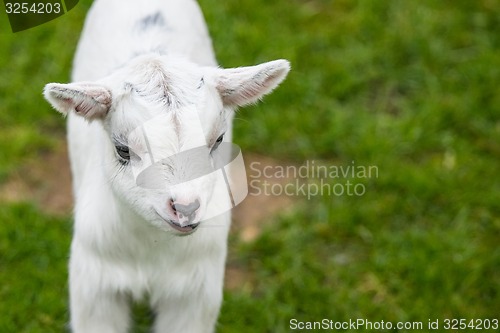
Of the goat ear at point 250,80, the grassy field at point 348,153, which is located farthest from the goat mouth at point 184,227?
the grassy field at point 348,153

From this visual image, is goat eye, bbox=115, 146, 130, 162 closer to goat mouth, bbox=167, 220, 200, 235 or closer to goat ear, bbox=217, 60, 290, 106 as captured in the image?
goat mouth, bbox=167, 220, 200, 235

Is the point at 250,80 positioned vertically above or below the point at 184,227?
above

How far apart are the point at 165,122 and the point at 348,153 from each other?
8.00ft

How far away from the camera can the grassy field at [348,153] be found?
4.84 meters

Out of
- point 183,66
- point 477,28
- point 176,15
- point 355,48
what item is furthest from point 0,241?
point 477,28

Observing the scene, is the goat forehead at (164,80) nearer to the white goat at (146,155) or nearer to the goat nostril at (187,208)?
the white goat at (146,155)

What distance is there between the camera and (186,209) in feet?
10.5

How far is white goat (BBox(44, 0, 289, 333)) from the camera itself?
10.8 ft

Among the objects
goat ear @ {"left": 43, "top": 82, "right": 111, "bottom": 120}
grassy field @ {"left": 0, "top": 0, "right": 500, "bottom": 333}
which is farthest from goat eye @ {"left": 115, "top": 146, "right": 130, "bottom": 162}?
grassy field @ {"left": 0, "top": 0, "right": 500, "bottom": 333}

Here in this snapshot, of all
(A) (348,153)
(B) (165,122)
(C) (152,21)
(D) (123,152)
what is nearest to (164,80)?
(B) (165,122)

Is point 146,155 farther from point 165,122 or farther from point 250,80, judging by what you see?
point 250,80

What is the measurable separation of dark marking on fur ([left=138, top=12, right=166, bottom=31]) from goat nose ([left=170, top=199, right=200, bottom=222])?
4.08ft

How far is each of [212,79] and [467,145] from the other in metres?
2.60

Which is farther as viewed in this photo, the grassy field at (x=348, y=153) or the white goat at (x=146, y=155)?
the grassy field at (x=348, y=153)
